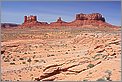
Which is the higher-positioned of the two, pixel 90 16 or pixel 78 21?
pixel 90 16

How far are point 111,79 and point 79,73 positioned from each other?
1.02m

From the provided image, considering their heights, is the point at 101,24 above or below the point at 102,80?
above

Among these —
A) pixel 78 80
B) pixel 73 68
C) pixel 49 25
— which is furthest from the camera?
pixel 49 25

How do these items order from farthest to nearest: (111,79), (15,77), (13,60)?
(13,60), (15,77), (111,79)

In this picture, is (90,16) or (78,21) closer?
(78,21)

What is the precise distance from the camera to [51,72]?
5.79 meters

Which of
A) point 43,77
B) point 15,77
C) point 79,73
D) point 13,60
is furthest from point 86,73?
point 13,60

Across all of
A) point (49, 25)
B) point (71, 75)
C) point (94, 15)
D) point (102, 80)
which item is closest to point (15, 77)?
point (71, 75)

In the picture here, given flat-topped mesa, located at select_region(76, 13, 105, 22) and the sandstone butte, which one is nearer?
the sandstone butte

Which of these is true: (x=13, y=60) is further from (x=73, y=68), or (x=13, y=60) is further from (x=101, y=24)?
(x=101, y=24)

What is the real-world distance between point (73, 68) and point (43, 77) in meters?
0.63

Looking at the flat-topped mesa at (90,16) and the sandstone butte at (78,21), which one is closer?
the sandstone butte at (78,21)

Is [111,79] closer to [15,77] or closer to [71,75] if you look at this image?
[71,75]

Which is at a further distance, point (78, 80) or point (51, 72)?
point (51, 72)
